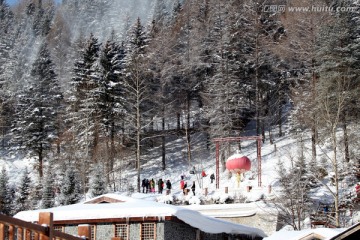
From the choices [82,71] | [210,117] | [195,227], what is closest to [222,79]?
[210,117]

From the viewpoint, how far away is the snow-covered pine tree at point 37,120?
186ft

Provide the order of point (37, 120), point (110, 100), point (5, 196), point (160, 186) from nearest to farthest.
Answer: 1. point (5, 196)
2. point (160, 186)
3. point (110, 100)
4. point (37, 120)

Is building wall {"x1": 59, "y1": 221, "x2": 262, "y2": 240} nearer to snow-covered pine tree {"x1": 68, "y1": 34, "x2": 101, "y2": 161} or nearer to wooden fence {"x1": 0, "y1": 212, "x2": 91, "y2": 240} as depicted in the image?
wooden fence {"x1": 0, "y1": 212, "x2": 91, "y2": 240}

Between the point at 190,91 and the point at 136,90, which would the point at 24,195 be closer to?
the point at 136,90

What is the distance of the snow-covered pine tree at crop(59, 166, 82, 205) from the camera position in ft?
140

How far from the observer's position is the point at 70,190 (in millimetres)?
43500

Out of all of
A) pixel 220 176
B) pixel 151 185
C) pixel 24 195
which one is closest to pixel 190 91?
pixel 220 176

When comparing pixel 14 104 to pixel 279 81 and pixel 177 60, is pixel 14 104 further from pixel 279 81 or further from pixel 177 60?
pixel 279 81

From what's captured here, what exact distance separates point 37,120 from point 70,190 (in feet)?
49.9

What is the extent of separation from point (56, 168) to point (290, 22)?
75.4 ft

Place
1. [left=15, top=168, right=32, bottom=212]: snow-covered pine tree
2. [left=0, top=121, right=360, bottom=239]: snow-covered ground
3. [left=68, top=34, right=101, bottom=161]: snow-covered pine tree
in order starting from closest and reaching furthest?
[left=0, top=121, right=360, bottom=239]: snow-covered ground < [left=15, top=168, right=32, bottom=212]: snow-covered pine tree < [left=68, top=34, right=101, bottom=161]: snow-covered pine tree

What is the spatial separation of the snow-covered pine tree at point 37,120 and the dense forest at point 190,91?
0.11m

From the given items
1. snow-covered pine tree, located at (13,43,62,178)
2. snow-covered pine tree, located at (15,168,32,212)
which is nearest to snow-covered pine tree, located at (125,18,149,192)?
snow-covered pine tree, located at (13,43,62,178)

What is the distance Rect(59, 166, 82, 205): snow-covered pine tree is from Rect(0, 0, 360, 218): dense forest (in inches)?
2.7
